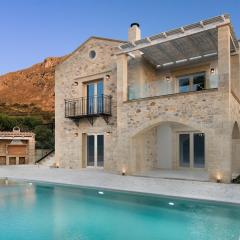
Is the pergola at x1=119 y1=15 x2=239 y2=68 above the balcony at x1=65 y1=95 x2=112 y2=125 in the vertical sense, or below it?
above

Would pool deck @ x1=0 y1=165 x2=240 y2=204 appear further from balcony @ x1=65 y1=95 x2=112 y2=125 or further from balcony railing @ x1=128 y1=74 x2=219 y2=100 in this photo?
balcony @ x1=65 y1=95 x2=112 y2=125

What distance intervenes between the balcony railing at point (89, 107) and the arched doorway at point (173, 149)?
3.19 m

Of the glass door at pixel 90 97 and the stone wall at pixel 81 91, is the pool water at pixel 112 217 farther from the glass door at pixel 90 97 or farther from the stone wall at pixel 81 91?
the glass door at pixel 90 97

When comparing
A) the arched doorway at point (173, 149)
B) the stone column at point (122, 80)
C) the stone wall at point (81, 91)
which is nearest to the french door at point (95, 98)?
the stone wall at point (81, 91)

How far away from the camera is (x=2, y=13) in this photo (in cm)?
3022

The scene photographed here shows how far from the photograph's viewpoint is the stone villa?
12.7 metres

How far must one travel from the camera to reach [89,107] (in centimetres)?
1952

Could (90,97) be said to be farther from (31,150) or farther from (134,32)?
(31,150)

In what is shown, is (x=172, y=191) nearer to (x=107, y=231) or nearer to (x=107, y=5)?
(x=107, y=231)

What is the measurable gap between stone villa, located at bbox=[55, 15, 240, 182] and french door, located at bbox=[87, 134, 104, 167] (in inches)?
2.6

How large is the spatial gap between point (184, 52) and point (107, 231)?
39.1ft

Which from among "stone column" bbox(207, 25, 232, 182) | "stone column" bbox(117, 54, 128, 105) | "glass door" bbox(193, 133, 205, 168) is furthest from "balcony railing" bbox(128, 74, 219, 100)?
"glass door" bbox(193, 133, 205, 168)

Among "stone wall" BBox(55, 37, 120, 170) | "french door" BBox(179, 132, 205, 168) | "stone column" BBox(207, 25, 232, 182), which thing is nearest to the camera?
"stone column" BBox(207, 25, 232, 182)

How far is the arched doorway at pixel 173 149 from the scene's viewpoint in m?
17.3
